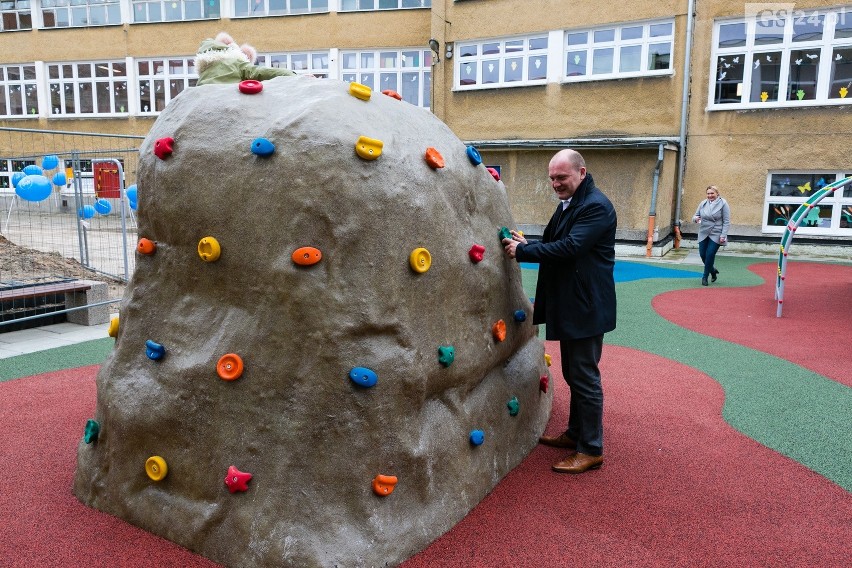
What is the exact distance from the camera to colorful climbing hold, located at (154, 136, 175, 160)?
3.50 meters

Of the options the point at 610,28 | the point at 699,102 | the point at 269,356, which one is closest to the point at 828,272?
the point at 699,102

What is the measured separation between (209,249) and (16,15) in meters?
29.9

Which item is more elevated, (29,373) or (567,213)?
(567,213)

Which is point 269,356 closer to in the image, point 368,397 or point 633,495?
point 368,397

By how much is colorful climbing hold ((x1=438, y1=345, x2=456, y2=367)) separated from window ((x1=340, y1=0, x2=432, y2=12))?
20986 millimetres

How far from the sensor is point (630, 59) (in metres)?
17.8

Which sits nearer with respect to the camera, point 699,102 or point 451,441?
point 451,441

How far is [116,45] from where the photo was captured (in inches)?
989

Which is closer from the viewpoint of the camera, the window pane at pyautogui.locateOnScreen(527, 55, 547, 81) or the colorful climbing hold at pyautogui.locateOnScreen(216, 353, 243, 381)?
the colorful climbing hold at pyautogui.locateOnScreen(216, 353, 243, 381)

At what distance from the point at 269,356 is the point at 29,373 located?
181 inches

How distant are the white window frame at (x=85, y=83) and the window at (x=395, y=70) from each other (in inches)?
360

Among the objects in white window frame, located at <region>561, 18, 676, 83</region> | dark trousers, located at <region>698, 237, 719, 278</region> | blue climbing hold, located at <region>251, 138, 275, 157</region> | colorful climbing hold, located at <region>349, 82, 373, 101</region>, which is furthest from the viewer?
white window frame, located at <region>561, 18, 676, 83</region>

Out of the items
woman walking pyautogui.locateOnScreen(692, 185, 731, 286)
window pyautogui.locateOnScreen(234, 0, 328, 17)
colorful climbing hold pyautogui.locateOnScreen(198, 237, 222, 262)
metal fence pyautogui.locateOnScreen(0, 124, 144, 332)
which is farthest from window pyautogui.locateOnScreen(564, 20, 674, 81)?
colorful climbing hold pyautogui.locateOnScreen(198, 237, 222, 262)

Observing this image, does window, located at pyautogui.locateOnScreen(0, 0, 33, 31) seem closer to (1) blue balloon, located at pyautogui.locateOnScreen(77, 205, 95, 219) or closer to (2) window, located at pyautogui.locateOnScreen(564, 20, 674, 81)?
(1) blue balloon, located at pyautogui.locateOnScreen(77, 205, 95, 219)
